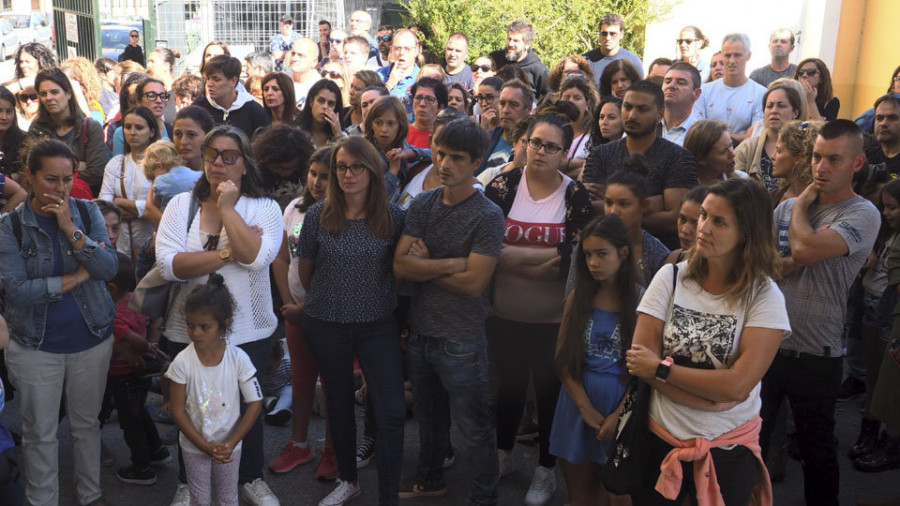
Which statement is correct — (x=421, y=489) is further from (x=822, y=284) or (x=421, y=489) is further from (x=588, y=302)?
(x=822, y=284)

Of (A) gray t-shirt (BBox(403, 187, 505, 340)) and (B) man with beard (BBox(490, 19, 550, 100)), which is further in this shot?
(B) man with beard (BBox(490, 19, 550, 100))

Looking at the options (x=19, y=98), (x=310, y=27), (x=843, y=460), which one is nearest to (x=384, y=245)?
(x=843, y=460)

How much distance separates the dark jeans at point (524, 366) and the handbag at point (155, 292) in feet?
5.49

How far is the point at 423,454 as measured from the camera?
463 cm

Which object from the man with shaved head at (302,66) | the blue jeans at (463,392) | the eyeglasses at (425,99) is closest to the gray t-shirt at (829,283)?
the blue jeans at (463,392)

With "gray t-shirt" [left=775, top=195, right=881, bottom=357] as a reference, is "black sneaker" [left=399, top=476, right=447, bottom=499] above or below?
below

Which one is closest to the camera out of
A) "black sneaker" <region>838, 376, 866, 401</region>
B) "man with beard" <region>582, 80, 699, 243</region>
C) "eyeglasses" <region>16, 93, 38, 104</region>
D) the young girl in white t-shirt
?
the young girl in white t-shirt

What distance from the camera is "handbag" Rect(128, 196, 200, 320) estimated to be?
170 inches

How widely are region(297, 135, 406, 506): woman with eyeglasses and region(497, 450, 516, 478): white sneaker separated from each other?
79cm

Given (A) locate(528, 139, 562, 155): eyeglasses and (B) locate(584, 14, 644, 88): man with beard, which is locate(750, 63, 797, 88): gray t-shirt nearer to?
(B) locate(584, 14, 644, 88): man with beard

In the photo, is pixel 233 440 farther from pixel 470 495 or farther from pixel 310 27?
pixel 310 27

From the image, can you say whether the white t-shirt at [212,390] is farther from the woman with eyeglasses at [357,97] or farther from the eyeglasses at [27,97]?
the eyeglasses at [27,97]

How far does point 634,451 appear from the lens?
3330mm

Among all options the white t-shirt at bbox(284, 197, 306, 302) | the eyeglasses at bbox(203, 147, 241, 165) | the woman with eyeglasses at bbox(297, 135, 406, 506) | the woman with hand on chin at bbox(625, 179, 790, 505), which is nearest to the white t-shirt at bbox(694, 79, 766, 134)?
the white t-shirt at bbox(284, 197, 306, 302)
